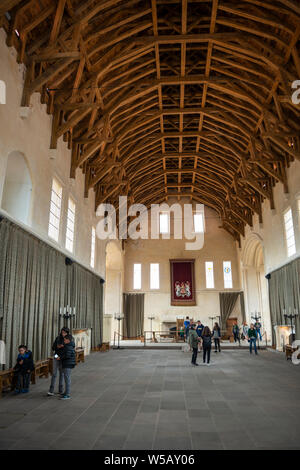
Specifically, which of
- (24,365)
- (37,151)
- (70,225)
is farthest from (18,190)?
(24,365)

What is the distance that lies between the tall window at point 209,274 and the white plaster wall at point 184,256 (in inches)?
8.7

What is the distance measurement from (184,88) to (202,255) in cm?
1352

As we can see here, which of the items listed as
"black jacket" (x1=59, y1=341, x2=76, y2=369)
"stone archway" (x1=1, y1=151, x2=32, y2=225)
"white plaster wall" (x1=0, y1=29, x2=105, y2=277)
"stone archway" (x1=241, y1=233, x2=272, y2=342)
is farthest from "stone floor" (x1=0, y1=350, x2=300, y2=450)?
"stone archway" (x1=241, y1=233, x2=272, y2=342)

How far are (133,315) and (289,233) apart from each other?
13124 mm

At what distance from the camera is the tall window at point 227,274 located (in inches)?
965

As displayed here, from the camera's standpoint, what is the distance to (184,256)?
Answer: 25.2 metres

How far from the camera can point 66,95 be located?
35.9 ft

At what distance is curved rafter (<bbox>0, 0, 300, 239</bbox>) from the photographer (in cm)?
878

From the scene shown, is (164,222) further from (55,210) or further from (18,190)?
(18,190)

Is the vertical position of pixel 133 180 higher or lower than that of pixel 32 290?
higher

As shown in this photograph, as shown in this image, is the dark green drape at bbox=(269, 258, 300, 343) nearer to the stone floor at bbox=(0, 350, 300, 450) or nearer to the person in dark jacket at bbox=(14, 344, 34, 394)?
the stone floor at bbox=(0, 350, 300, 450)

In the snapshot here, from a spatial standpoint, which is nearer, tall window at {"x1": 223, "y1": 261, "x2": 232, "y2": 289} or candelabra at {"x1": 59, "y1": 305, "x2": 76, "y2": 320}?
candelabra at {"x1": 59, "y1": 305, "x2": 76, "y2": 320}

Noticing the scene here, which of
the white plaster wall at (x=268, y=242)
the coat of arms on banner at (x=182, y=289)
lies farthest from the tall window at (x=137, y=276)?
the white plaster wall at (x=268, y=242)

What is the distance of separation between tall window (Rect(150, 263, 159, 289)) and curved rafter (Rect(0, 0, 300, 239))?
7835 mm
